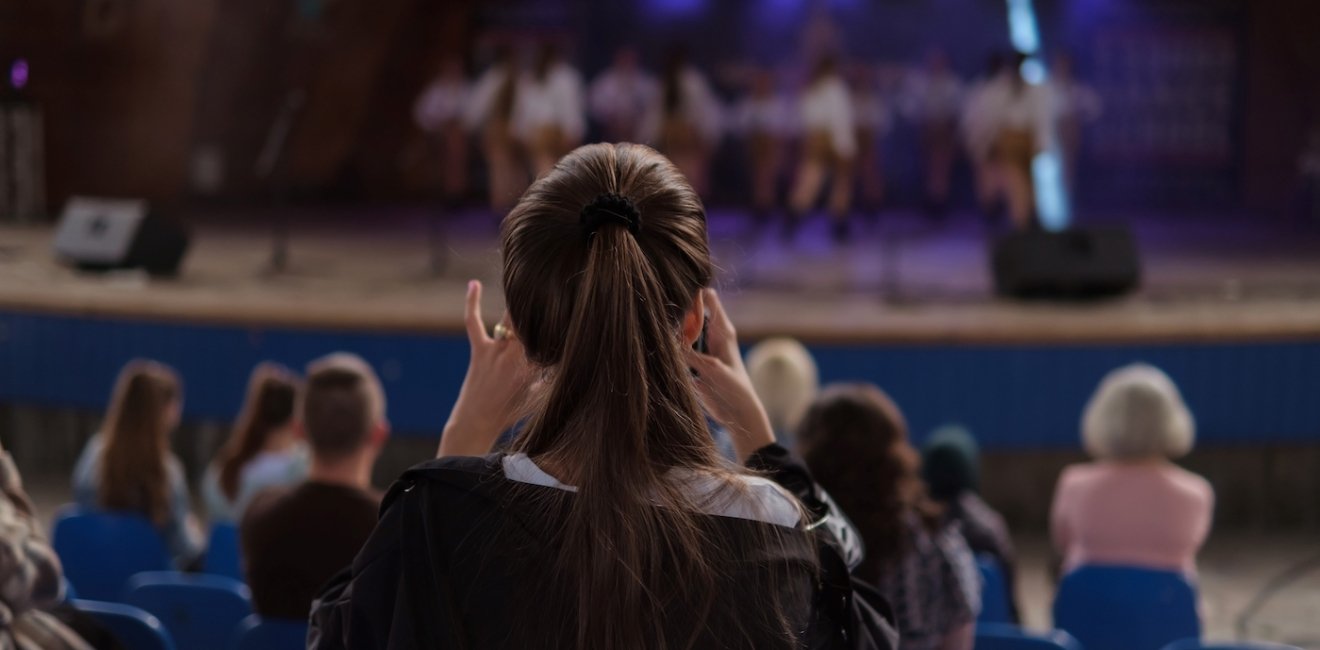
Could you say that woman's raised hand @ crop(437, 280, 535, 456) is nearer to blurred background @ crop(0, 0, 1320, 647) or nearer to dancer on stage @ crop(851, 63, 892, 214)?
blurred background @ crop(0, 0, 1320, 647)

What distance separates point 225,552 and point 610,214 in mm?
2734

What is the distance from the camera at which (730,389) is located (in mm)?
1543

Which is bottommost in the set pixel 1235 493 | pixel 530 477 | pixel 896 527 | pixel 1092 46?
pixel 1235 493

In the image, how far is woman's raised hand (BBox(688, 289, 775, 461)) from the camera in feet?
5.04

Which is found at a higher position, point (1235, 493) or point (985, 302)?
point (985, 302)

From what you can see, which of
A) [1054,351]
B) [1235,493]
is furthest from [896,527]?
[1235,493]

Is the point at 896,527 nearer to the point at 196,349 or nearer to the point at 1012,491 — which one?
the point at 1012,491

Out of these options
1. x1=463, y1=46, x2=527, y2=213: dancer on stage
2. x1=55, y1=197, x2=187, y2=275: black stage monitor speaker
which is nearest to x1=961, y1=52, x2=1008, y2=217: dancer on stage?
x1=463, y1=46, x2=527, y2=213: dancer on stage

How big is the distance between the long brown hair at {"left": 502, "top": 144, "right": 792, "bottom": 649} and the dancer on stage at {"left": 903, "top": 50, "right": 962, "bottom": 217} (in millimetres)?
10744

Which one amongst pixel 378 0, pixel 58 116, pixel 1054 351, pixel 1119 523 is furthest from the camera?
pixel 378 0

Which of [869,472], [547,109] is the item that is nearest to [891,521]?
[869,472]

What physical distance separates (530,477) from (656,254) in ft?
0.75

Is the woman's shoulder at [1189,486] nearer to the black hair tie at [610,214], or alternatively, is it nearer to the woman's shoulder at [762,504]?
the woman's shoulder at [762,504]

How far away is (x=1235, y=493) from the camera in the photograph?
6.39 metres
